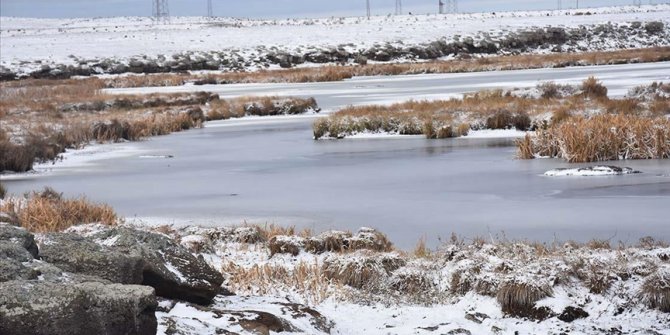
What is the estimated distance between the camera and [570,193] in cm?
1452

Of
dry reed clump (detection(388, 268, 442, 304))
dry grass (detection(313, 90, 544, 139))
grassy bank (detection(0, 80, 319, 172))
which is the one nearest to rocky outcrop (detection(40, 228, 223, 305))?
dry reed clump (detection(388, 268, 442, 304))

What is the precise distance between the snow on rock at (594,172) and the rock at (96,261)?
35.6 ft

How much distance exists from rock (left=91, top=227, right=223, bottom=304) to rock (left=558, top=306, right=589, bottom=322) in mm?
3101

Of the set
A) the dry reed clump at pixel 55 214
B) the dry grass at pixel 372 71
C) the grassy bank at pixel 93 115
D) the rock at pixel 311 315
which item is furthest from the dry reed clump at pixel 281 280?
the dry grass at pixel 372 71

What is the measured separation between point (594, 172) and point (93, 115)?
2126cm

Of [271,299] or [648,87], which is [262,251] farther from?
[648,87]

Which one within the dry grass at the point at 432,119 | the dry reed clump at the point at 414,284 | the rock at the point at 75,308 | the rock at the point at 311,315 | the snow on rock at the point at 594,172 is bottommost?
the dry grass at the point at 432,119

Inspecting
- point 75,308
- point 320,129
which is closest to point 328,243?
point 75,308

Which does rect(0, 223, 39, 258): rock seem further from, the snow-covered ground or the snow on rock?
the snow-covered ground

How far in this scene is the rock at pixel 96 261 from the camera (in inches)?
280

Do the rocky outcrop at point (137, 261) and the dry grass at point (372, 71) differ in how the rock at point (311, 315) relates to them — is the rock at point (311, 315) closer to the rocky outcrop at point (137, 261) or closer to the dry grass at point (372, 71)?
the rocky outcrop at point (137, 261)

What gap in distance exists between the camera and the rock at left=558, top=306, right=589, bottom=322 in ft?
27.2

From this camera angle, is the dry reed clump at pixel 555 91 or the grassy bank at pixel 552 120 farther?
the dry reed clump at pixel 555 91

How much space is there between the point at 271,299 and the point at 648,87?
24.3 meters
